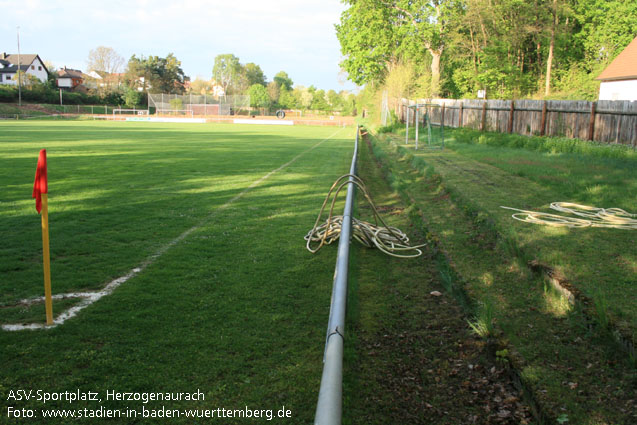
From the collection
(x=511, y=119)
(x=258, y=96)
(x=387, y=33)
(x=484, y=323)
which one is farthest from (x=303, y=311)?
(x=258, y=96)

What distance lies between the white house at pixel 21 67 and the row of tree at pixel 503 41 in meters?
76.3

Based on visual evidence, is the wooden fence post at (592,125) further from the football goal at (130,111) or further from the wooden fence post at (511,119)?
the football goal at (130,111)

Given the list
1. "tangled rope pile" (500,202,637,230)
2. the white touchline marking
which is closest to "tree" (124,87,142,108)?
the white touchline marking

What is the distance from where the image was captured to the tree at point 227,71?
16062 centimetres

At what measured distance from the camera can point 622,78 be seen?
34875 millimetres

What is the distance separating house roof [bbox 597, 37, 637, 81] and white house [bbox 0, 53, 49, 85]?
95.4m

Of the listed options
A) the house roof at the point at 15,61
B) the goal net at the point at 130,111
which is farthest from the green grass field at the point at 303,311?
the house roof at the point at 15,61

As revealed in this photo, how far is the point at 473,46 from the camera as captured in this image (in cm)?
4500

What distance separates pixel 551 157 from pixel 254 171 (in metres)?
9.18

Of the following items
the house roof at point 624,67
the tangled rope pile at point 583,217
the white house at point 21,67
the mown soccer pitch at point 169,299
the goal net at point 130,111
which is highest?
the white house at point 21,67

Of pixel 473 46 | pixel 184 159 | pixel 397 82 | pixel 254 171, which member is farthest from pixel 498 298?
pixel 473 46

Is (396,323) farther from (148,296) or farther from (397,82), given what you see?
(397,82)

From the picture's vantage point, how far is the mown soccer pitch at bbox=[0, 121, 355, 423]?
338 cm

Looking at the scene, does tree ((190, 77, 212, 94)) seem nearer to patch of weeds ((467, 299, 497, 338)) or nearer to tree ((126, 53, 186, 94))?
tree ((126, 53, 186, 94))
